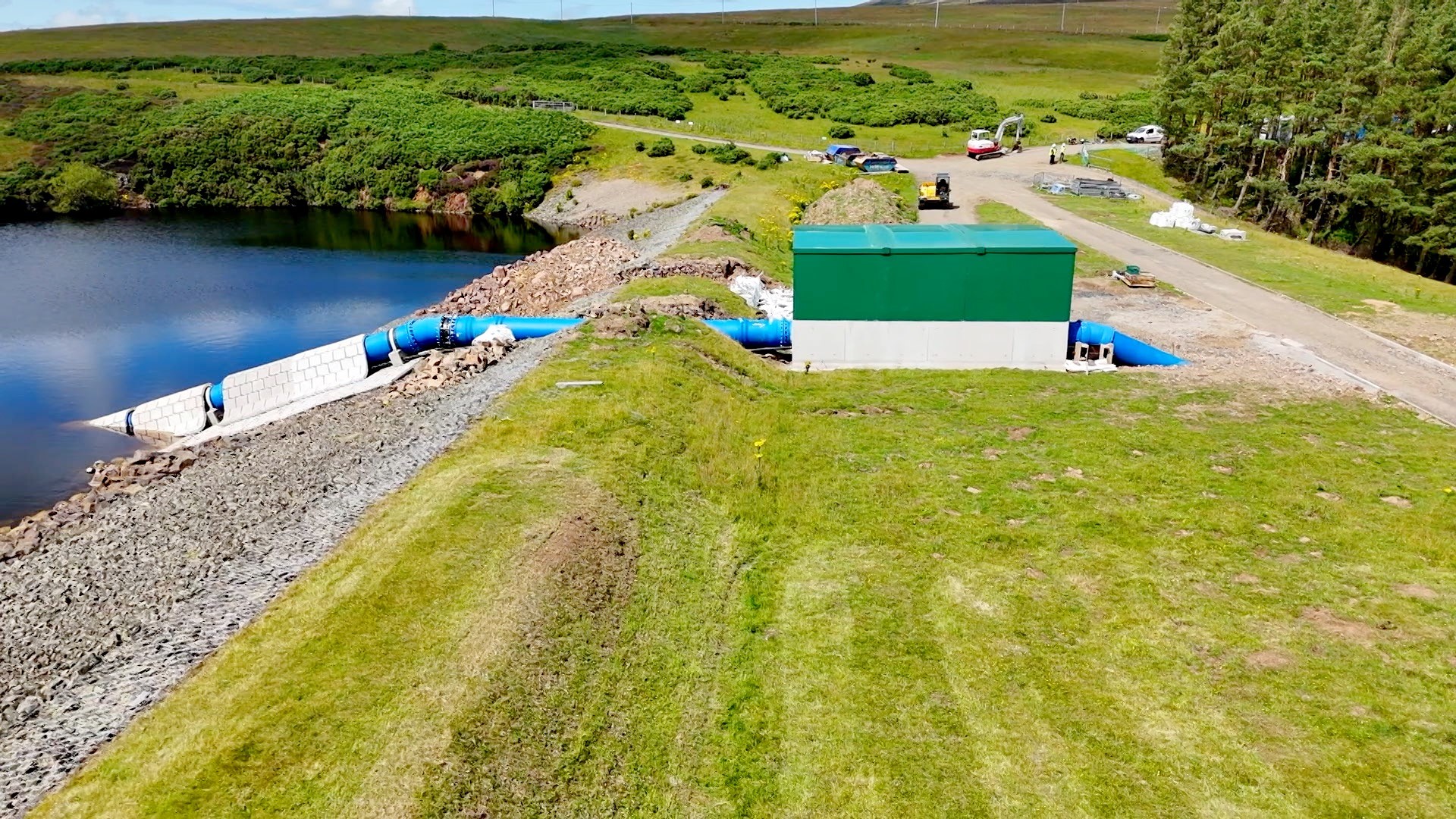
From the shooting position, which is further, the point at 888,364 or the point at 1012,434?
the point at 888,364

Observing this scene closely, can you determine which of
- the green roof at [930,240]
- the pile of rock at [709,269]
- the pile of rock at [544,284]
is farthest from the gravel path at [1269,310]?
the pile of rock at [544,284]

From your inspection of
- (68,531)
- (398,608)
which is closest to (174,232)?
(68,531)

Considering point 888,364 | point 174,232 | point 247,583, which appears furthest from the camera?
point 174,232

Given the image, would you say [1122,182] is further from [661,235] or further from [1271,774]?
[1271,774]

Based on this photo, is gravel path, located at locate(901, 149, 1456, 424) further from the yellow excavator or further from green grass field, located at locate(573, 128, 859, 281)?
green grass field, located at locate(573, 128, 859, 281)

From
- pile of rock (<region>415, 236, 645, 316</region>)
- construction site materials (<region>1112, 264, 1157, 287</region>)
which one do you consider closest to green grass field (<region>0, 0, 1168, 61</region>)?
pile of rock (<region>415, 236, 645, 316</region>)

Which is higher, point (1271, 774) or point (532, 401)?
point (532, 401)
